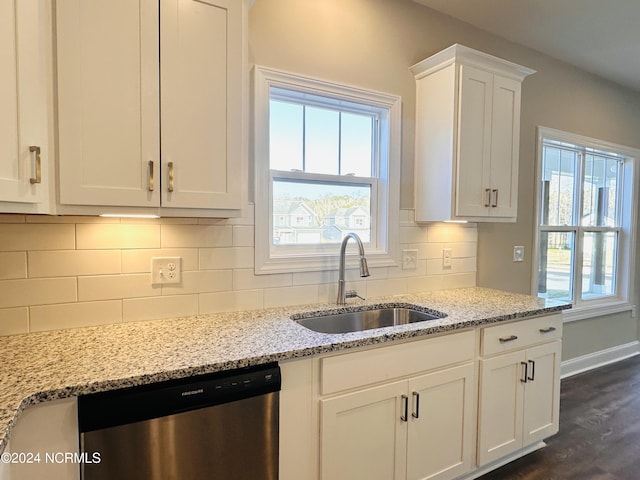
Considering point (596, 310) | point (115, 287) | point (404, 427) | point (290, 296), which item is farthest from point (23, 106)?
point (596, 310)

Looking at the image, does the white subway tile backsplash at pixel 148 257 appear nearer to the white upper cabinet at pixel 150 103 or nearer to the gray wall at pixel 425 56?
the white upper cabinet at pixel 150 103

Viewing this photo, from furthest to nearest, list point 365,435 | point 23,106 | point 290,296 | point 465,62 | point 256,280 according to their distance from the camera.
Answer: point 465,62 < point 290,296 < point 256,280 < point 365,435 < point 23,106

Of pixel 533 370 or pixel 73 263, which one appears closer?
pixel 73 263

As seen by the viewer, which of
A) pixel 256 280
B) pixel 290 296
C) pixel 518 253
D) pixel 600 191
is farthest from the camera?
pixel 600 191

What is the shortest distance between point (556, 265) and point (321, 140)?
2.60 m

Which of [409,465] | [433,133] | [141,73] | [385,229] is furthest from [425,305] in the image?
[141,73]

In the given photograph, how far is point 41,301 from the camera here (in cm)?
150

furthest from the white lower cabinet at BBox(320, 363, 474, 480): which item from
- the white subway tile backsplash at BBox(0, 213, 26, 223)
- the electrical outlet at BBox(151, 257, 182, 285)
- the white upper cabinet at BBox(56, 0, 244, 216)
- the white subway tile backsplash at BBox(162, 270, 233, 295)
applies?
the white subway tile backsplash at BBox(0, 213, 26, 223)

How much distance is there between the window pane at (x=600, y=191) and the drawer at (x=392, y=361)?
8.75 ft

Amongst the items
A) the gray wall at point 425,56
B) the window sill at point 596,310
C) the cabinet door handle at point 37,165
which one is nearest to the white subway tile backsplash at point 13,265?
the cabinet door handle at point 37,165

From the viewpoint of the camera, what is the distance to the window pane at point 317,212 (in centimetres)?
209

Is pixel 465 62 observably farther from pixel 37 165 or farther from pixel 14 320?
pixel 14 320

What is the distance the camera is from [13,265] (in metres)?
1.45

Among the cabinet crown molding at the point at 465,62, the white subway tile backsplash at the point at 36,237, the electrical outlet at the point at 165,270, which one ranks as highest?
the cabinet crown molding at the point at 465,62
